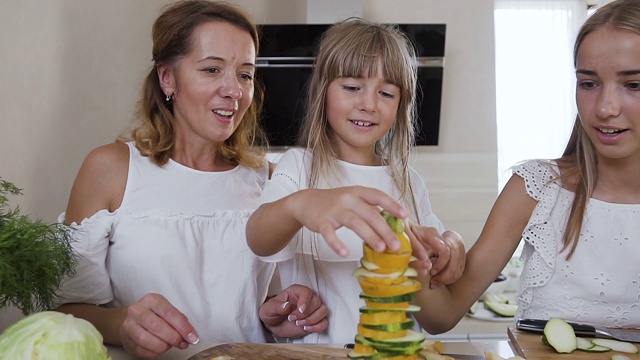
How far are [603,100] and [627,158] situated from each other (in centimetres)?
24

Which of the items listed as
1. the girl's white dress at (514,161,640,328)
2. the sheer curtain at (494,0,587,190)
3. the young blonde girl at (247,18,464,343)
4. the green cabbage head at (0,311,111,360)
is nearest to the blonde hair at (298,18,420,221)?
the young blonde girl at (247,18,464,343)

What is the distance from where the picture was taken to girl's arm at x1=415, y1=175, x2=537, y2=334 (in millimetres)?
1565

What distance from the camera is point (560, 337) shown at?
1203 mm

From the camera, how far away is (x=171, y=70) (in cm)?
177

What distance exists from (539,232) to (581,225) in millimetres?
97

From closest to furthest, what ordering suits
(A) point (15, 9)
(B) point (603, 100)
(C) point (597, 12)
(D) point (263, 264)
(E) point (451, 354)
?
(E) point (451, 354) < (B) point (603, 100) < (C) point (597, 12) < (D) point (263, 264) < (A) point (15, 9)

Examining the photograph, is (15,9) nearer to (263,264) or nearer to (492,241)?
(263,264)

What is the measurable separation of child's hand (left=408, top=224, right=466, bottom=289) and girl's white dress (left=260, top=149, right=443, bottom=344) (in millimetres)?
205

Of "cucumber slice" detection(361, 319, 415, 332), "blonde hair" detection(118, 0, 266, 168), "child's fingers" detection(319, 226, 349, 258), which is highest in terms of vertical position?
"blonde hair" detection(118, 0, 266, 168)

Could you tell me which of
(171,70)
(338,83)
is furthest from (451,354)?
(171,70)

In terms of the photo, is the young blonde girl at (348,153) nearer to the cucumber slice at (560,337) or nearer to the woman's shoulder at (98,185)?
the cucumber slice at (560,337)

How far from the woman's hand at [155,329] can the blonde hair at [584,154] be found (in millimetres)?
875

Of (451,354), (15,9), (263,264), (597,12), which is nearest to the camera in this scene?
(451,354)

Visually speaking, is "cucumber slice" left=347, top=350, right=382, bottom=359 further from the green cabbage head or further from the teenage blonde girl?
the teenage blonde girl
